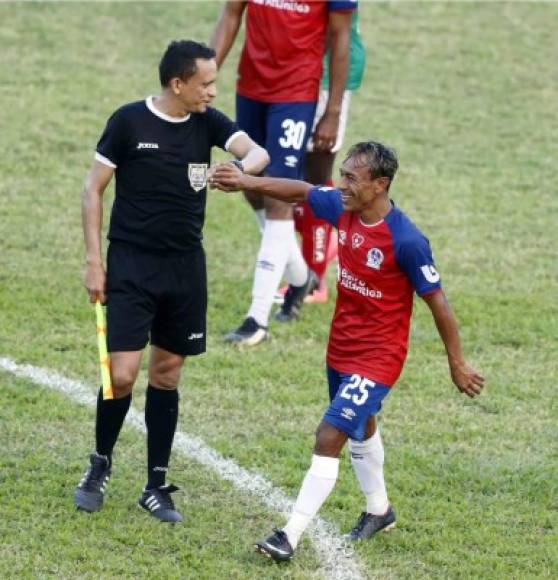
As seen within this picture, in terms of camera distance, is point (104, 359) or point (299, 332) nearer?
point (104, 359)

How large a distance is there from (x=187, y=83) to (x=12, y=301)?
346 centimetres

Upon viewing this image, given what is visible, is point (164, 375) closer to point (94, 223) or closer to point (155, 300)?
point (155, 300)

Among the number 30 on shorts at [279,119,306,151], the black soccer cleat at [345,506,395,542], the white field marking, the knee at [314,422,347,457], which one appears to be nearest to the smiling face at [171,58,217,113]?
the knee at [314,422,347,457]

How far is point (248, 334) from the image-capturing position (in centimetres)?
917

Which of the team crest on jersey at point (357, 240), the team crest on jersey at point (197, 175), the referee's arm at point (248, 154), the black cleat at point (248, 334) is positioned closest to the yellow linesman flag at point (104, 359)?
the team crest on jersey at point (197, 175)

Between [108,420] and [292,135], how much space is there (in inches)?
124

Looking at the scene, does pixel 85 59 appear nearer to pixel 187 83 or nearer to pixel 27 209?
pixel 27 209

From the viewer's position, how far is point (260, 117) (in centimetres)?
952

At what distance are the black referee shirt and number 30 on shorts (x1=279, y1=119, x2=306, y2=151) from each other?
2.60 meters

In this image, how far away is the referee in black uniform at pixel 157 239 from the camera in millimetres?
6523

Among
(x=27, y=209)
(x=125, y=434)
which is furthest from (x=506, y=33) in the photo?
(x=125, y=434)

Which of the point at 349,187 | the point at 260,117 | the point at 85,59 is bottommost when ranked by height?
the point at 85,59

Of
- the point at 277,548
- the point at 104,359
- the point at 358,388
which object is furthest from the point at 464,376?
the point at 104,359

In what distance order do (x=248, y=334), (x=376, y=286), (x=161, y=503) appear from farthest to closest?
1. (x=248, y=334)
2. (x=161, y=503)
3. (x=376, y=286)
